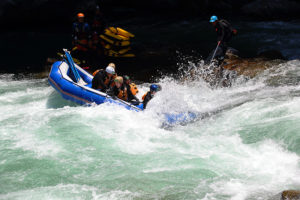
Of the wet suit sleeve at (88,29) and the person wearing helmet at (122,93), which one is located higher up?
the wet suit sleeve at (88,29)

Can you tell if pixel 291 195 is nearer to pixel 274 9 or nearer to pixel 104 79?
pixel 104 79

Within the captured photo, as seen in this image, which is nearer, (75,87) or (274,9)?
(75,87)

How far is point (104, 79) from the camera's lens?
319 inches

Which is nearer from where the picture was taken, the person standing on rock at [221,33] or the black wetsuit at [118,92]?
the black wetsuit at [118,92]

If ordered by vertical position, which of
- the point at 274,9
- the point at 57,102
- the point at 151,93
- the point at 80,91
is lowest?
the point at 57,102

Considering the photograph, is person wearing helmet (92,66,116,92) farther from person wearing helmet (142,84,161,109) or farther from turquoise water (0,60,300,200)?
person wearing helmet (142,84,161,109)

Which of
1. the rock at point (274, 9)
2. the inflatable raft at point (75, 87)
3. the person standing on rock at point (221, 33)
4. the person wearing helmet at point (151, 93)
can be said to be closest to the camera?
the person wearing helmet at point (151, 93)

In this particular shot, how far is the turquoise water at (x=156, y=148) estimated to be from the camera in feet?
16.6

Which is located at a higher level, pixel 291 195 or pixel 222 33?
pixel 222 33

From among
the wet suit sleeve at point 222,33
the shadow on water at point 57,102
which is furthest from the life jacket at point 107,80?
the wet suit sleeve at point 222,33

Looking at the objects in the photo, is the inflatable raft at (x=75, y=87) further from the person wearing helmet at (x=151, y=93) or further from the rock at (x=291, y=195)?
the rock at (x=291, y=195)

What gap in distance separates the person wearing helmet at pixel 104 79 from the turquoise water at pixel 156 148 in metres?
0.54

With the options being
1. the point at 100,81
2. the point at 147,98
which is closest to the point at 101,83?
the point at 100,81

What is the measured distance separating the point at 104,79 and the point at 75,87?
24.8 inches
